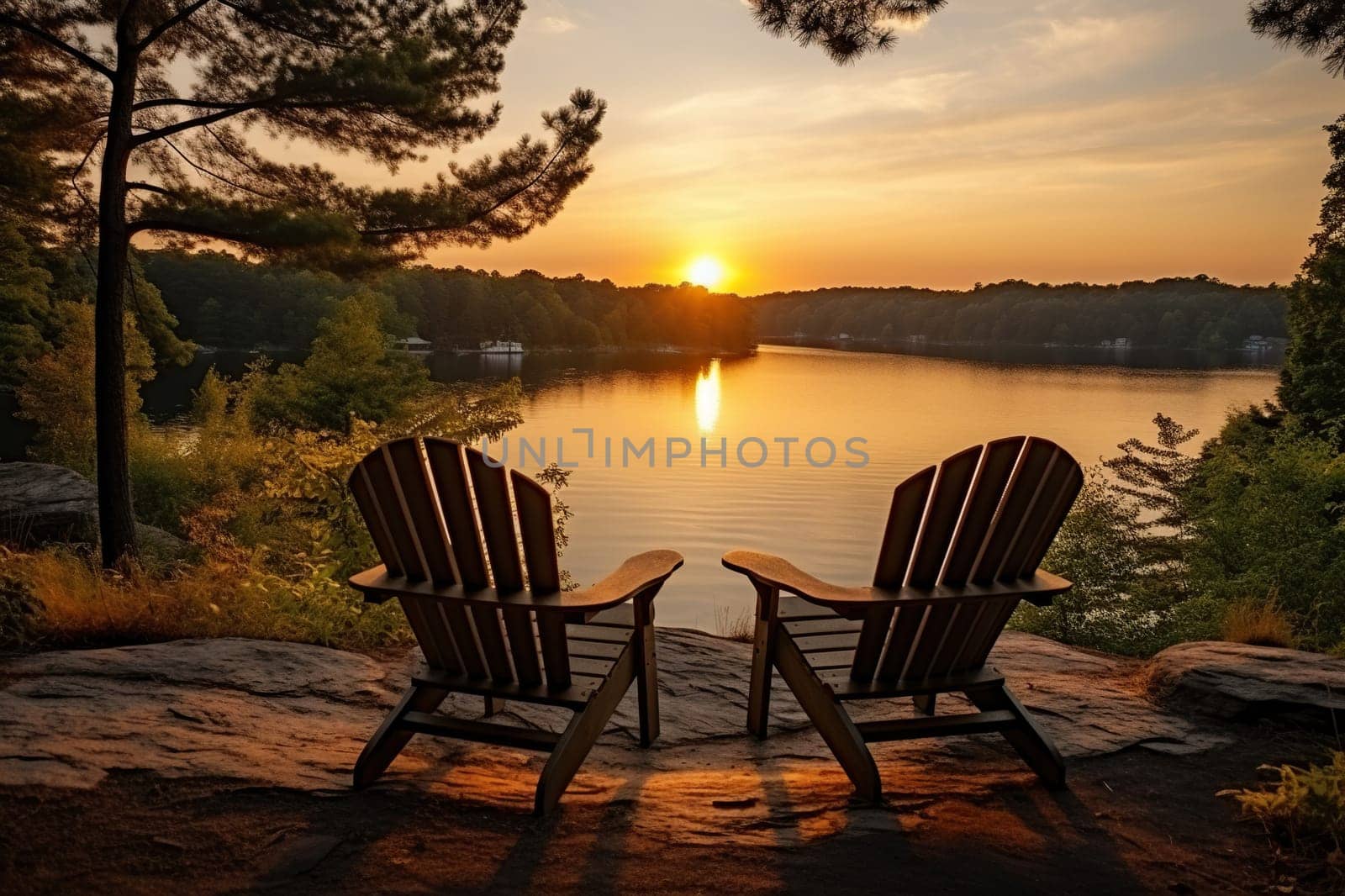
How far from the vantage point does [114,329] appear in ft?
23.0

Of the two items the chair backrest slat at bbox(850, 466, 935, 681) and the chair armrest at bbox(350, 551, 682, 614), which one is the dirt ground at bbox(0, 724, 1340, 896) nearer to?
the chair backrest slat at bbox(850, 466, 935, 681)

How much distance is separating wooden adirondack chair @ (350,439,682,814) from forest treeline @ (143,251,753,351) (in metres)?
31.9

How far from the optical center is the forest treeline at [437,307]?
54969 mm

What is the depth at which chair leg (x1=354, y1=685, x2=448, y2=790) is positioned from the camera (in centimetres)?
269

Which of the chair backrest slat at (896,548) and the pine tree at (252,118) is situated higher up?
the pine tree at (252,118)

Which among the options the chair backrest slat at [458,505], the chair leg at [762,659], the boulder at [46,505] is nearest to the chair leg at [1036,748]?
the chair leg at [762,659]

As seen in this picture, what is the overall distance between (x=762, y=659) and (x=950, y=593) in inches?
34.4

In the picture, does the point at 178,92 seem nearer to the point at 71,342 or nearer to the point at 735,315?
the point at 71,342

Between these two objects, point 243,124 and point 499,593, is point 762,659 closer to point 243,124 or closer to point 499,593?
point 499,593

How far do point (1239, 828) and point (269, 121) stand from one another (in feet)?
28.1

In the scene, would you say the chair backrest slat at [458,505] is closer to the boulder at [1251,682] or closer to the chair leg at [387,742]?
the chair leg at [387,742]

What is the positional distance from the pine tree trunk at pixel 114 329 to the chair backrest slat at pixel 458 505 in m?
5.52

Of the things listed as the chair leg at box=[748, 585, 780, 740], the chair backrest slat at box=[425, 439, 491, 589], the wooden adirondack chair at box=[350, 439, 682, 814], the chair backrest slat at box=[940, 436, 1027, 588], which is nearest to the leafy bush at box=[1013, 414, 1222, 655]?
the chair leg at box=[748, 585, 780, 740]

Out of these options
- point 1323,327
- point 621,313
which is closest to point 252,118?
point 1323,327
